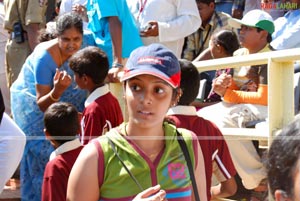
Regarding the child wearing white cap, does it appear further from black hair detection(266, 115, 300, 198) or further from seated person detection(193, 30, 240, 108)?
black hair detection(266, 115, 300, 198)

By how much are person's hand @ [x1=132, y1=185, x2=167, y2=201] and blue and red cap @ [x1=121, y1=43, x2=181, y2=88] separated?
0.49 meters

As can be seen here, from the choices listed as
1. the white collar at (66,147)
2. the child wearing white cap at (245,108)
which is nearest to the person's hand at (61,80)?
the white collar at (66,147)

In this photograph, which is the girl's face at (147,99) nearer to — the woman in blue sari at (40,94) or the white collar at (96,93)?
the white collar at (96,93)

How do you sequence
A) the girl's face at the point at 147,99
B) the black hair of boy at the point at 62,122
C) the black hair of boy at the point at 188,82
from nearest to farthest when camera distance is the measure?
the girl's face at the point at 147,99 → the black hair of boy at the point at 188,82 → the black hair of boy at the point at 62,122

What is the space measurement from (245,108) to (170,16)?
1.52 metres

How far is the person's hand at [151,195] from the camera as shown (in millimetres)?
2615

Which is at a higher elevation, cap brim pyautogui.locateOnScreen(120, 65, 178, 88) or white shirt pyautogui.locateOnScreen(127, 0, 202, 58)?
cap brim pyautogui.locateOnScreen(120, 65, 178, 88)

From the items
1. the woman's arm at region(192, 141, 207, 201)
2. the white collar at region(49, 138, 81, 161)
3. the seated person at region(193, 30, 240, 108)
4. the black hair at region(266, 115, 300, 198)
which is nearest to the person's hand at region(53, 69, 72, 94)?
the white collar at region(49, 138, 81, 161)

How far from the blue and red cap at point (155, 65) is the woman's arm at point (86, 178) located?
0.36 m

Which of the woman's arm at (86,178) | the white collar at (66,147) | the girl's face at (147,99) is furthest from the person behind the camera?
the white collar at (66,147)

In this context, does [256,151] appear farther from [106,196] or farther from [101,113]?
[106,196]

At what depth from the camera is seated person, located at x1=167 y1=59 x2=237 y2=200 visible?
3.89 meters

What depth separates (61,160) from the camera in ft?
13.5

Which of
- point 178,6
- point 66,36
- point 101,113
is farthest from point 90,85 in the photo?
point 178,6
